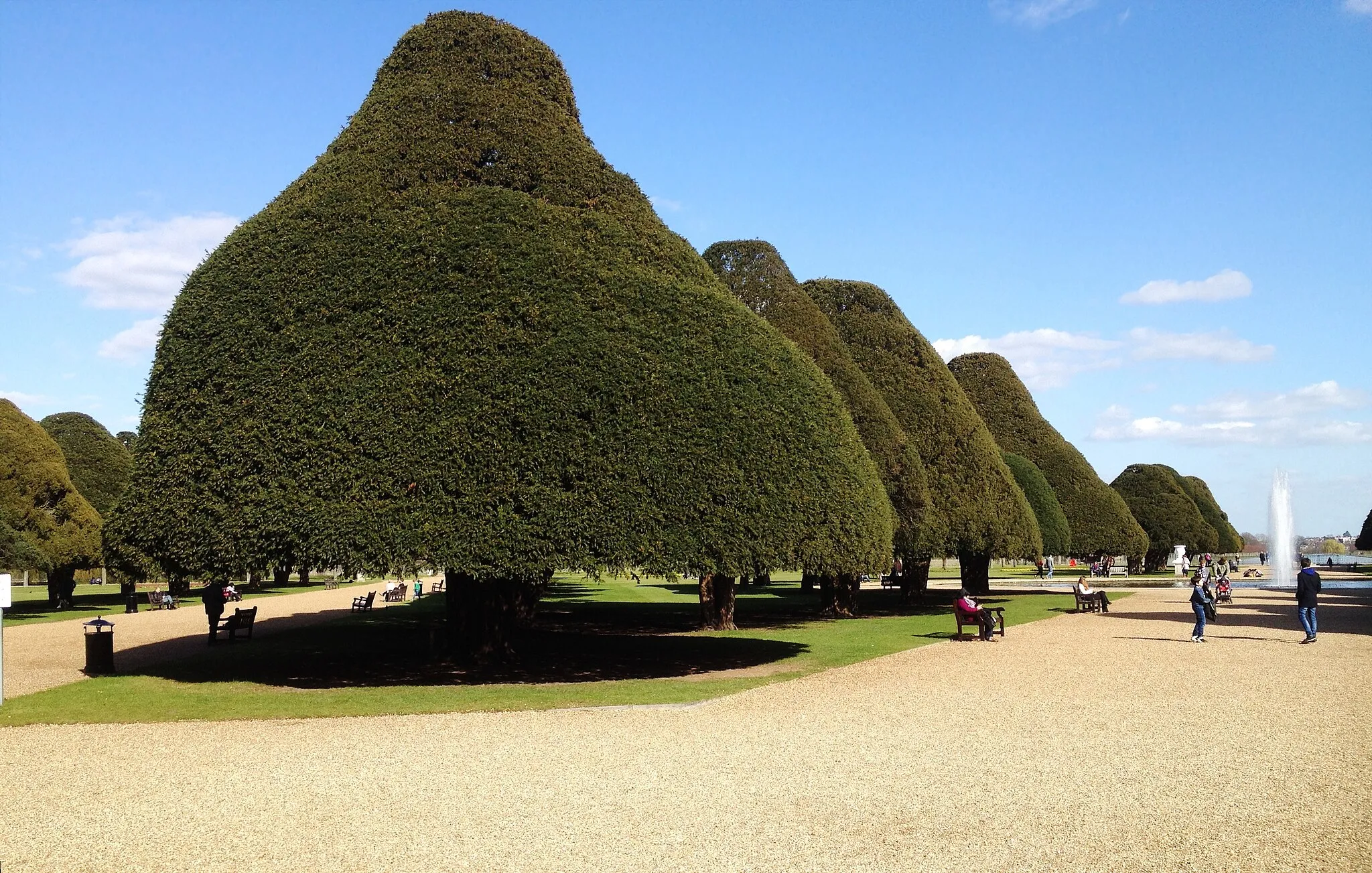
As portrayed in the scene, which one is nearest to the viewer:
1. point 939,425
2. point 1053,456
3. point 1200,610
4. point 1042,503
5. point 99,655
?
point 99,655

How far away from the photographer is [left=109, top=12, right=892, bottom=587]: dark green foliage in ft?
51.3

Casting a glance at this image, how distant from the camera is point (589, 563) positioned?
50.9ft

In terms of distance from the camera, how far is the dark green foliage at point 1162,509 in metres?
60.9

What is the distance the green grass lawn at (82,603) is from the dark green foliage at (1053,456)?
37.4 meters

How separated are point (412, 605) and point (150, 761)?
30.2 meters

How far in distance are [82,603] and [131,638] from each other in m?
23.1

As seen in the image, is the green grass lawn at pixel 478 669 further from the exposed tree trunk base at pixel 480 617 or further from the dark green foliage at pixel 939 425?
the dark green foliage at pixel 939 425

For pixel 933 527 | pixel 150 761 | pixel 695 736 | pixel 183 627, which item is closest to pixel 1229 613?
pixel 933 527

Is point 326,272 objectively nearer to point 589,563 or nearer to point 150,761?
point 589,563

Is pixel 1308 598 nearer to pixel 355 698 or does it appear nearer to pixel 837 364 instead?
pixel 837 364

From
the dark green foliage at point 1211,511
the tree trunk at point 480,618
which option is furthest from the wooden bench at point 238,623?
the dark green foliage at point 1211,511

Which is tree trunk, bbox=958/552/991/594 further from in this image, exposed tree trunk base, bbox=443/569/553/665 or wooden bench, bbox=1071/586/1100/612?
exposed tree trunk base, bbox=443/569/553/665

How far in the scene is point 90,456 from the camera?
4522 cm

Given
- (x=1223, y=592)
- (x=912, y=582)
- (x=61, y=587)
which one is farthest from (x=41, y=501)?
(x=1223, y=592)
